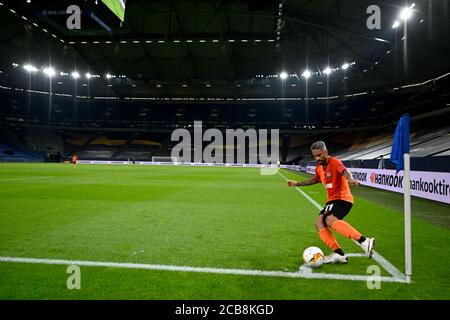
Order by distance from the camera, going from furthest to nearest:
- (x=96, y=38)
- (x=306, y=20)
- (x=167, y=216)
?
1. (x=96, y=38)
2. (x=306, y=20)
3. (x=167, y=216)

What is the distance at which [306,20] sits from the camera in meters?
28.9

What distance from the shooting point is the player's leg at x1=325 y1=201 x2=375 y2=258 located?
4.46 m

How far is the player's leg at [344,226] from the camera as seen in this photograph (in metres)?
4.46

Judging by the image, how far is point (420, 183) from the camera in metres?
13.0

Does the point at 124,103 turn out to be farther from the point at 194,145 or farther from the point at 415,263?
the point at 415,263

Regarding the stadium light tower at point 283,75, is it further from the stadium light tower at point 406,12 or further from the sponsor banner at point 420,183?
the sponsor banner at point 420,183

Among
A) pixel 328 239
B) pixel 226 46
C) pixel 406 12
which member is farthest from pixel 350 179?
pixel 226 46

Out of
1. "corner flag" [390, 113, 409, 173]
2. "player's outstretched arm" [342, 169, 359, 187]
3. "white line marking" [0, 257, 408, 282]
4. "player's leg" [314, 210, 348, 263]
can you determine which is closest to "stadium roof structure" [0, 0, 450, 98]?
"white line marking" [0, 257, 408, 282]

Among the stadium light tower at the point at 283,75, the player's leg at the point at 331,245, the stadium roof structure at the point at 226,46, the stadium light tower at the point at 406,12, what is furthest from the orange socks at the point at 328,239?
the stadium light tower at the point at 283,75

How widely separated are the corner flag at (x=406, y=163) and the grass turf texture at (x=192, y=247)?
0.29 m

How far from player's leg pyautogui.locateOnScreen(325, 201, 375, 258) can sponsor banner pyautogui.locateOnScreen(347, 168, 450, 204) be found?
330 inches
